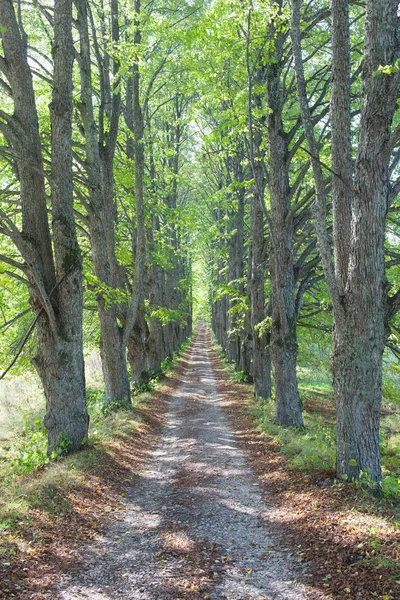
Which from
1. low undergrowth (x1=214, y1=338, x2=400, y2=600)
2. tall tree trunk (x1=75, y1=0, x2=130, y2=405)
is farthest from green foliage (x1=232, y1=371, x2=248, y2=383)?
low undergrowth (x1=214, y1=338, x2=400, y2=600)

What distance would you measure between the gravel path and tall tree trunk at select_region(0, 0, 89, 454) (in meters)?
1.85

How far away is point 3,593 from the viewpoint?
11.8 feet

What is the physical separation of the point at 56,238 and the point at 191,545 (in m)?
5.20

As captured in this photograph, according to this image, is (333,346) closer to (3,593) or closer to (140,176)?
(3,593)

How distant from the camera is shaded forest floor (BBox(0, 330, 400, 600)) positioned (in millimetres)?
3797

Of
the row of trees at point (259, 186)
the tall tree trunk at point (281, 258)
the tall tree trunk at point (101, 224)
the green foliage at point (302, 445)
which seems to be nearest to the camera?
the row of trees at point (259, 186)

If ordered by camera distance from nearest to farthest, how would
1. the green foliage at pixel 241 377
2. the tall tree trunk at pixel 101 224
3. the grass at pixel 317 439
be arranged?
the grass at pixel 317 439, the tall tree trunk at pixel 101 224, the green foliage at pixel 241 377

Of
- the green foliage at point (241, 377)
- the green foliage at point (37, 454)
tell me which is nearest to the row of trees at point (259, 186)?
the green foliage at point (37, 454)

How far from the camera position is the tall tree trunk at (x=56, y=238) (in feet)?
24.1

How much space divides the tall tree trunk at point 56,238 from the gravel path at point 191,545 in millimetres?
1851

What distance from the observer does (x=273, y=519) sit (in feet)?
18.2

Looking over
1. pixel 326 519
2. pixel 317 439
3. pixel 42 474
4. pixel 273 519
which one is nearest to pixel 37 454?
pixel 42 474

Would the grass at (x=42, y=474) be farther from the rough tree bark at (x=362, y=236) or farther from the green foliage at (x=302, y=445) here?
the rough tree bark at (x=362, y=236)

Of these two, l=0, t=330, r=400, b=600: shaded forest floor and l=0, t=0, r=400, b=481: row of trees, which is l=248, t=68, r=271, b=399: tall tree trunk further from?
l=0, t=330, r=400, b=600: shaded forest floor
